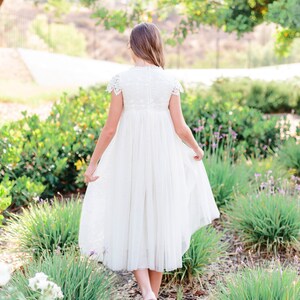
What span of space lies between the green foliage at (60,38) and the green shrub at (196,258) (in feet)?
82.8

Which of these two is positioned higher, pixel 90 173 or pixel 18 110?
pixel 90 173

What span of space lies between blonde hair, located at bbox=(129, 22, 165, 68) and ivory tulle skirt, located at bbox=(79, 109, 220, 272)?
0.31 meters

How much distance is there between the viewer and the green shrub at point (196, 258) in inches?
158

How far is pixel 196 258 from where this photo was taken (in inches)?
159

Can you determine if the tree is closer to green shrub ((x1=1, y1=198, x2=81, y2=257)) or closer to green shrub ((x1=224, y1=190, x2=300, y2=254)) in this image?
green shrub ((x1=224, y1=190, x2=300, y2=254))

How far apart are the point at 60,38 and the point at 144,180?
2686 cm

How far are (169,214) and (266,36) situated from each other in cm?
3792

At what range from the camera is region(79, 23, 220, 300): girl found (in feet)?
11.3

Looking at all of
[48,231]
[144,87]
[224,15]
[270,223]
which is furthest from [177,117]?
[224,15]

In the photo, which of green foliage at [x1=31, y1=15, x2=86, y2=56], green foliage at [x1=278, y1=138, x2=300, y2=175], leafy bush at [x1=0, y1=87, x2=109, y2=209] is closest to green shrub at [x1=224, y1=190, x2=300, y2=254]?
leafy bush at [x1=0, y1=87, x2=109, y2=209]

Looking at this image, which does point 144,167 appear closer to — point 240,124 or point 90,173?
point 90,173

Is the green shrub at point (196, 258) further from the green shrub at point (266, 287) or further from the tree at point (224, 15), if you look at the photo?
the tree at point (224, 15)

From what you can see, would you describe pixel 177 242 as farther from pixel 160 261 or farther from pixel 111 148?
pixel 111 148

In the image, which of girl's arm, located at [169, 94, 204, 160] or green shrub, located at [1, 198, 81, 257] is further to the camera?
green shrub, located at [1, 198, 81, 257]
